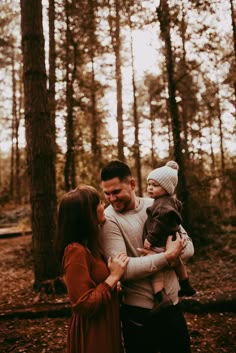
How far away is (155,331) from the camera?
9.21 feet

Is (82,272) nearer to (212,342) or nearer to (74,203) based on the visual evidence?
(74,203)

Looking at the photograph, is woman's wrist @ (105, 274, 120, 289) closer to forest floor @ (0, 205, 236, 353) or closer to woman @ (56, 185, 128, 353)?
woman @ (56, 185, 128, 353)

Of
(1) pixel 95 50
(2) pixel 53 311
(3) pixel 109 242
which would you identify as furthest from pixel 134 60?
(3) pixel 109 242

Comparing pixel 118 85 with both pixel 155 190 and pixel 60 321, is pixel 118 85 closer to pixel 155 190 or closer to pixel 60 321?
pixel 60 321

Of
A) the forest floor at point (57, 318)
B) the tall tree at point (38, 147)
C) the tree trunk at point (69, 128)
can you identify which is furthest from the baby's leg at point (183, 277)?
the tree trunk at point (69, 128)

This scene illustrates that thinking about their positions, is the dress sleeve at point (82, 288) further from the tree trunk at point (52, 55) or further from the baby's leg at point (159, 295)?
the tree trunk at point (52, 55)

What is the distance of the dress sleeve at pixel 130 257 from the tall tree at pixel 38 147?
435 centimetres

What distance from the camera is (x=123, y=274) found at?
2553 millimetres

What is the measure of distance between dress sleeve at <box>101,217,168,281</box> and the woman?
0.24ft

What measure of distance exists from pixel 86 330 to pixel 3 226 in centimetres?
1775

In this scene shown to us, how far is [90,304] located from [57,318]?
368 centimetres

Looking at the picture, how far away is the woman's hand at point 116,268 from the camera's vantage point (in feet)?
8.09

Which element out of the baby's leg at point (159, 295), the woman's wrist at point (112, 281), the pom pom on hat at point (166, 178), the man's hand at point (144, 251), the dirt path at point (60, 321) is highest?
the pom pom on hat at point (166, 178)

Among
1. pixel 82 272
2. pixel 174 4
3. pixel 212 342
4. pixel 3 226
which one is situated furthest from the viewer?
pixel 3 226
